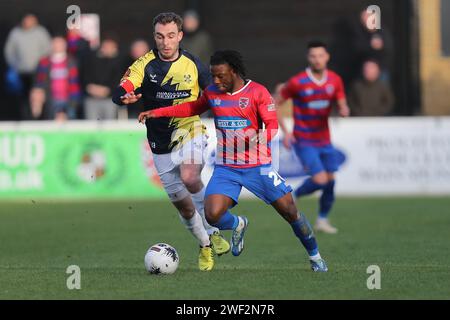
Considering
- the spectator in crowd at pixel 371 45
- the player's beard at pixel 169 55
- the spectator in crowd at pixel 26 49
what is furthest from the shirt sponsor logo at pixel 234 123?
the spectator in crowd at pixel 26 49

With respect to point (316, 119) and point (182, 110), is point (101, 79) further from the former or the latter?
point (182, 110)

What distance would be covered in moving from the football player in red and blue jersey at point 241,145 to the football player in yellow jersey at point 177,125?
67 cm

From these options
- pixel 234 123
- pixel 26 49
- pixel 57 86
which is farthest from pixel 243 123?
pixel 26 49

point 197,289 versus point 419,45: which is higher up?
point 419,45

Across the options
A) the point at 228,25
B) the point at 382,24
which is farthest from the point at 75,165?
the point at 382,24

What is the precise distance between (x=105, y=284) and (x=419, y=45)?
14107mm

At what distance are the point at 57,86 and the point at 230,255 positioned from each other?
32.3ft

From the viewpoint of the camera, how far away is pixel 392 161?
63.1ft

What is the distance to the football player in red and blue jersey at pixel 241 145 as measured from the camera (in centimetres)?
971

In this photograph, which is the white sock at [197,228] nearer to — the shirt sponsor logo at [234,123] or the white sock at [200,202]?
the white sock at [200,202]

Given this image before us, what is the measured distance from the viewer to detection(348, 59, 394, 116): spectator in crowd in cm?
2066

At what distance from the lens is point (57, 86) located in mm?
20984

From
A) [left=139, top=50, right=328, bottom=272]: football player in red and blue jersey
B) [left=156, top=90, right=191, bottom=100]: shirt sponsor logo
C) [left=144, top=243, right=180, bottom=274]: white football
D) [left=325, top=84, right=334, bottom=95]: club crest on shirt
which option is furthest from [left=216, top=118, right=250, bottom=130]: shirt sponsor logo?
[left=325, top=84, right=334, bottom=95]: club crest on shirt
